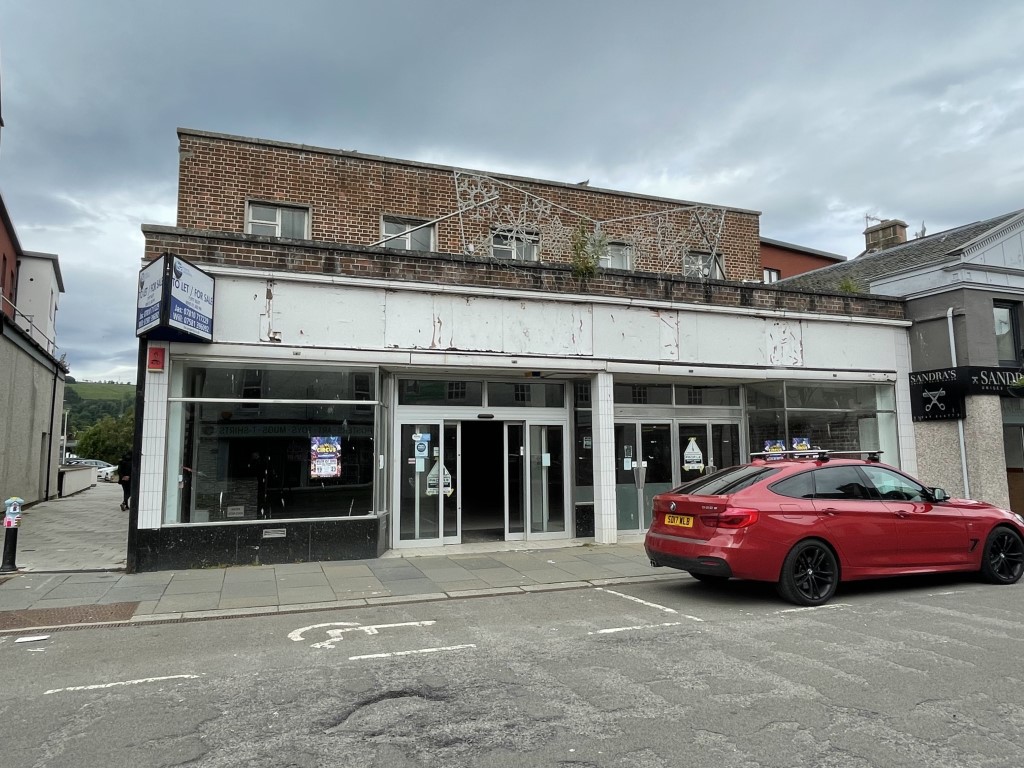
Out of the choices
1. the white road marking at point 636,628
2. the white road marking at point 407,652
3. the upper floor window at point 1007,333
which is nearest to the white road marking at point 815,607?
the white road marking at point 636,628

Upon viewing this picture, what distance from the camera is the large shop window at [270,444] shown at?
10.1m

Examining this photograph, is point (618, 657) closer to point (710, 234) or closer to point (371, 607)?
point (371, 607)

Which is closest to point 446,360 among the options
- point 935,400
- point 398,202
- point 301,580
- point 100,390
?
point 301,580

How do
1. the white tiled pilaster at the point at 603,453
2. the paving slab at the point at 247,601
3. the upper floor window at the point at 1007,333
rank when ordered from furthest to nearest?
the upper floor window at the point at 1007,333, the white tiled pilaster at the point at 603,453, the paving slab at the point at 247,601

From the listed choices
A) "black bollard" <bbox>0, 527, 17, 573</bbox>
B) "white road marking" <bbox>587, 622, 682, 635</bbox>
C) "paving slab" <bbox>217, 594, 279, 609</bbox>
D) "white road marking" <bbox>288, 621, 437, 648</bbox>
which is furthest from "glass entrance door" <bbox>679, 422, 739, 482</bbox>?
"black bollard" <bbox>0, 527, 17, 573</bbox>

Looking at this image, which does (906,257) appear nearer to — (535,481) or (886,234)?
(886,234)

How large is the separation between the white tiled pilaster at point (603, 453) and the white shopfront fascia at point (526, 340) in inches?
1.0

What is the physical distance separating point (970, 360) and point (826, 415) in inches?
117

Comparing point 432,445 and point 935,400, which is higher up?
point 935,400

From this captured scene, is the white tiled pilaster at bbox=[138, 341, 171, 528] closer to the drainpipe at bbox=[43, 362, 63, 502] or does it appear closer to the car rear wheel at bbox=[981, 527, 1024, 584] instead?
the car rear wheel at bbox=[981, 527, 1024, 584]

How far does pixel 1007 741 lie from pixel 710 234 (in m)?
13.7

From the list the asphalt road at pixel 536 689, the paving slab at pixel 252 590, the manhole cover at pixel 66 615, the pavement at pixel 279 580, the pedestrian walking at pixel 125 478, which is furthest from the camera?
the pedestrian walking at pixel 125 478

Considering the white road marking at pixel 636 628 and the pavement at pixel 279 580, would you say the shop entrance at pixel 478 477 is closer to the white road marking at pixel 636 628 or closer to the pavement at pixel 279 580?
A: the pavement at pixel 279 580

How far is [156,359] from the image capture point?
384 inches
